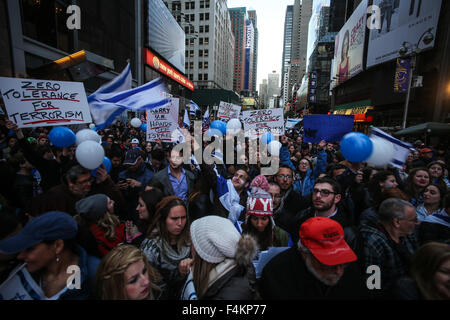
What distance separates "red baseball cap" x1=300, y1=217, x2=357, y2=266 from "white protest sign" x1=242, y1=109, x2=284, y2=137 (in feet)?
18.2

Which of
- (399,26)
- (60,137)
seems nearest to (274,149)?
(60,137)

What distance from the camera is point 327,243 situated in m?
1.56

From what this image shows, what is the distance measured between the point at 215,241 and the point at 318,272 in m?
0.77

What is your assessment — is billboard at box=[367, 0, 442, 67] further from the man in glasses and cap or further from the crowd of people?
the man in glasses and cap

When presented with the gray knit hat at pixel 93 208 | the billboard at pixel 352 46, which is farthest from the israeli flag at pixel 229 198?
the billboard at pixel 352 46

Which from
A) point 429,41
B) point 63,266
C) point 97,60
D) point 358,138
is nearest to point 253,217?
point 63,266

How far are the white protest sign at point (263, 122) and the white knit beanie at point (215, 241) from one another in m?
5.68

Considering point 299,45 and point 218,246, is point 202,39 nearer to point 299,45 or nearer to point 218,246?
point 218,246

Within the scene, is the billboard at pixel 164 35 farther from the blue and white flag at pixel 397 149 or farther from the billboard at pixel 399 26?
the blue and white flag at pixel 397 149

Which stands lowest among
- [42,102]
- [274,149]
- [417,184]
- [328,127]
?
[417,184]

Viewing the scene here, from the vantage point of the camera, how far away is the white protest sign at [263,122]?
6.88 m

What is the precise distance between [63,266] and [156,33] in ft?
114

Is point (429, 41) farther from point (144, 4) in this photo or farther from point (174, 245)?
point (144, 4)

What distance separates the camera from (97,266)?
1706 mm
